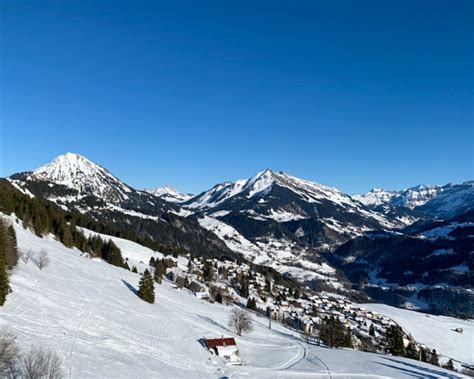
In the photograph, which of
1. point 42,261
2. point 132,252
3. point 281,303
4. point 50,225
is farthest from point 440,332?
point 42,261

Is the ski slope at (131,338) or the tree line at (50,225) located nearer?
the ski slope at (131,338)

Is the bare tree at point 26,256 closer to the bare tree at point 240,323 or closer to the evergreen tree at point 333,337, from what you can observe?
the bare tree at point 240,323

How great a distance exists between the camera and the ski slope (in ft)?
122

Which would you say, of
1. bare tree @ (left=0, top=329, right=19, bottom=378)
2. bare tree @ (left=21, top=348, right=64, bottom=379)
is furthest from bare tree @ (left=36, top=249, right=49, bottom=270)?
bare tree @ (left=21, top=348, right=64, bottom=379)

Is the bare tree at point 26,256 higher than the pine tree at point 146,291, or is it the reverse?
the bare tree at point 26,256

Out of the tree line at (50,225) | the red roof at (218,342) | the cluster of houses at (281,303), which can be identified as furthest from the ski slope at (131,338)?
the cluster of houses at (281,303)

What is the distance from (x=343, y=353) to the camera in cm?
6262

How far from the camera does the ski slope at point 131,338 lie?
3716 centimetres

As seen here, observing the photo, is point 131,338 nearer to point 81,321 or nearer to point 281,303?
point 81,321

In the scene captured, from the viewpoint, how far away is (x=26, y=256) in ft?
212

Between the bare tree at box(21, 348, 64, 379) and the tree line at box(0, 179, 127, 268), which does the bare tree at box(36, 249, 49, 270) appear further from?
the bare tree at box(21, 348, 64, 379)

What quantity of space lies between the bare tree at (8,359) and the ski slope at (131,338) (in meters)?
3.47

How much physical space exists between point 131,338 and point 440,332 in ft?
447

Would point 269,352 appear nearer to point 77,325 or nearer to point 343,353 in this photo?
point 343,353
